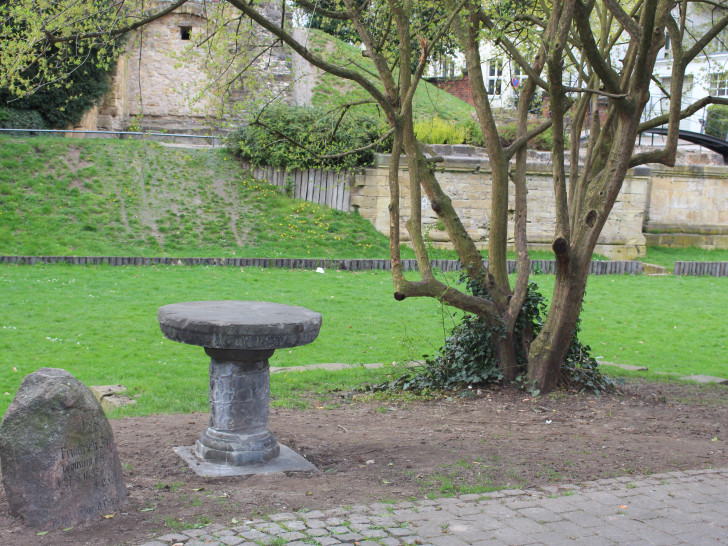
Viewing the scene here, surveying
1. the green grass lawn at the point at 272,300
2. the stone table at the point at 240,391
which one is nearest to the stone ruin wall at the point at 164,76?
the green grass lawn at the point at 272,300

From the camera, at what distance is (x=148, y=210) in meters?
18.6

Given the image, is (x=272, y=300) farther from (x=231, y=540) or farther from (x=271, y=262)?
(x=231, y=540)

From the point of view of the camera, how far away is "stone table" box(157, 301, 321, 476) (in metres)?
5.01

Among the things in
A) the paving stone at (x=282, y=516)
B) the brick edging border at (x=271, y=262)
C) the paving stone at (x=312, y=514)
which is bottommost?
the paving stone at (x=282, y=516)

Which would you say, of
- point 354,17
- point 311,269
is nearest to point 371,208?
point 311,269

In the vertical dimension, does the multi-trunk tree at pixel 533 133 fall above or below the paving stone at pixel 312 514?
above

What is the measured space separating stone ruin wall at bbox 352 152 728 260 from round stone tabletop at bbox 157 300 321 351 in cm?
1381

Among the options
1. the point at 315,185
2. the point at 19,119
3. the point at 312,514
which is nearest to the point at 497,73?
the point at 315,185

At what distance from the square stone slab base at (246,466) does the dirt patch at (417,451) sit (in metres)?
0.09

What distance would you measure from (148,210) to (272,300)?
7680 mm

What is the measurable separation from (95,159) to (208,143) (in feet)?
15.2

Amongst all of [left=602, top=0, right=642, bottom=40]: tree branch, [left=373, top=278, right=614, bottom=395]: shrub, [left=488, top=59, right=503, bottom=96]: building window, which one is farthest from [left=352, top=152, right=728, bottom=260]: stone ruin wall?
[left=602, top=0, right=642, bottom=40]: tree branch

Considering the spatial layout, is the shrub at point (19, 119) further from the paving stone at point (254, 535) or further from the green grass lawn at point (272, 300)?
the paving stone at point (254, 535)

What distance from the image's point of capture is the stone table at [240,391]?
5.01 m
